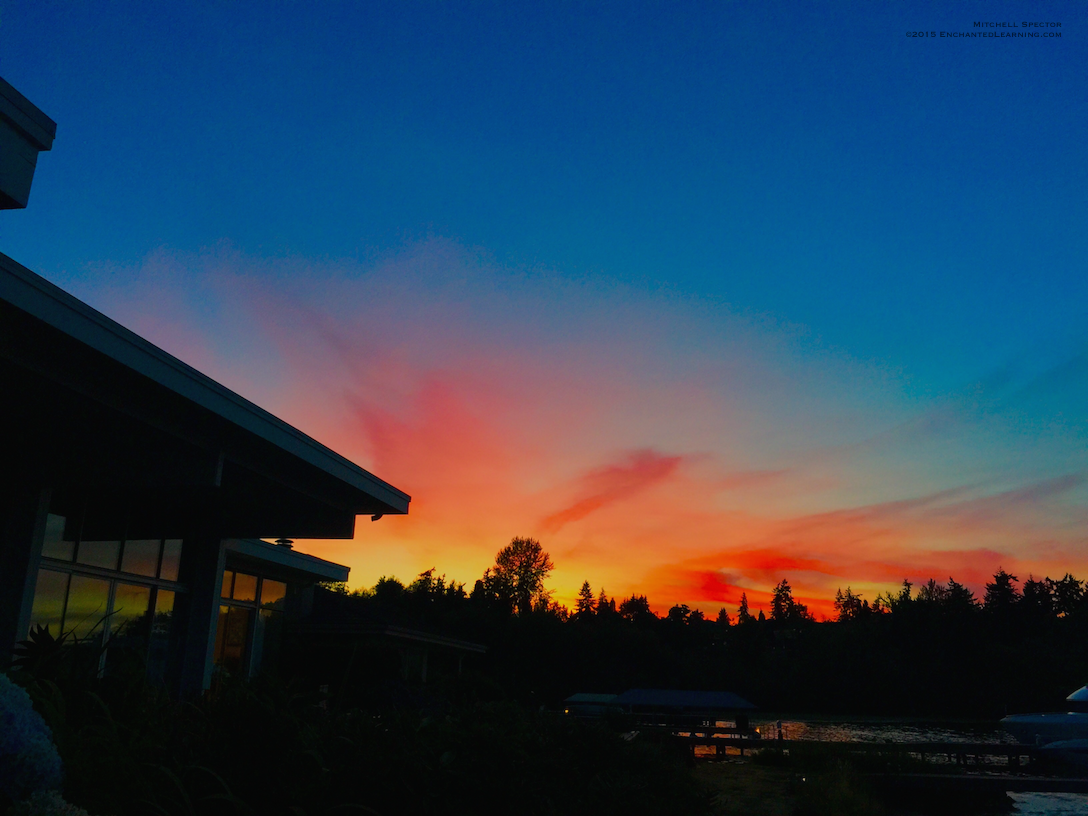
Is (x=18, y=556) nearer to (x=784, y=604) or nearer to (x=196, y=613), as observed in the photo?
(x=196, y=613)

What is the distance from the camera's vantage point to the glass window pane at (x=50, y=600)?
977 centimetres

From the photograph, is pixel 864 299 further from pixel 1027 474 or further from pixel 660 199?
pixel 1027 474

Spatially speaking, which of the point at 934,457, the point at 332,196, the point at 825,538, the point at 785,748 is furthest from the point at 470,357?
the point at 825,538

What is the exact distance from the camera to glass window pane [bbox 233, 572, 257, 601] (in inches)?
650

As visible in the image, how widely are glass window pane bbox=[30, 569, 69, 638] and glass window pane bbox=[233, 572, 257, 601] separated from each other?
6291 millimetres

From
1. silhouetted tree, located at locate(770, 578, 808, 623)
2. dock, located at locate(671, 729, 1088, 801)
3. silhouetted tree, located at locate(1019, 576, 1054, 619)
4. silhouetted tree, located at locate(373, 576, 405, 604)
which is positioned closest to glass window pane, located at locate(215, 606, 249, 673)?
dock, located at locate(671, 729, 1088, 801)

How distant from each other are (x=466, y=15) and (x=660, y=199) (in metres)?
5.12

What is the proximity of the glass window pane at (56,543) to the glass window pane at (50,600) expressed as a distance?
21cm

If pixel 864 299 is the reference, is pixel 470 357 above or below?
below

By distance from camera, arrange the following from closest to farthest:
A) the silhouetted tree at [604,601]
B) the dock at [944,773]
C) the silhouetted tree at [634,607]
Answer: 1. the dock at [944,773]
2. the silhouetted tree at [634,607]
3. the silhouetted tree at [604,601]

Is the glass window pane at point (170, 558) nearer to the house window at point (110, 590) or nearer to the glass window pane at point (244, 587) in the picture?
the house window at point (110, 590)

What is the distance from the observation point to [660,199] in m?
15.6

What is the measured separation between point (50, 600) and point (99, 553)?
1.03 m

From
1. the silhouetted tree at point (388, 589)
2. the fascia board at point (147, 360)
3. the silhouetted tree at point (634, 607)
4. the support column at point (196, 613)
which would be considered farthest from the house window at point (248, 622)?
the silhouetted tree at point (634, 607)
